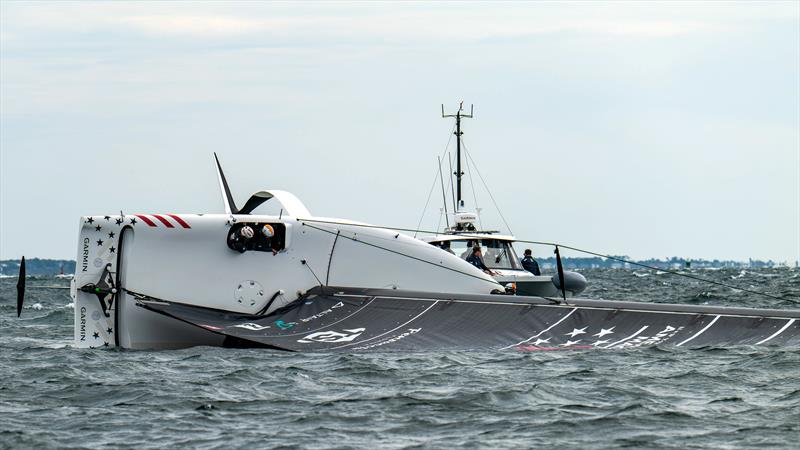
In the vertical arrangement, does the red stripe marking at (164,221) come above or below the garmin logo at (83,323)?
above

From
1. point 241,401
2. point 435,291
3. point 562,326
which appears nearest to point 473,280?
point 435,291

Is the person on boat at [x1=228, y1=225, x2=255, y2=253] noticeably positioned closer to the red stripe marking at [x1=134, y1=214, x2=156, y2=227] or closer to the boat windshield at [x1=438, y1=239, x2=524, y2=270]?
the red stripe marking at [x1=134, y1=214, x2=156, y2=227]

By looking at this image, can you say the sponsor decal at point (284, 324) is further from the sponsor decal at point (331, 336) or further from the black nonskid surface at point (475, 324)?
the sponsor decal at point (331, 336)

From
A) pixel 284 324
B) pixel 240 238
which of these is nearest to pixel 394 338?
pixel 284 324

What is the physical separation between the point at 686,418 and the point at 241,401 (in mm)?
3841

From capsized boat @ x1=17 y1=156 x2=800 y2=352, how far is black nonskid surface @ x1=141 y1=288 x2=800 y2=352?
2cm

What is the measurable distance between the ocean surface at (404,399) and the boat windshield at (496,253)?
9727 mm

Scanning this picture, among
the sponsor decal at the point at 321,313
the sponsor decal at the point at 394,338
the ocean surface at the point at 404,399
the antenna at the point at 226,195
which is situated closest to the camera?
the ocean surface at the point at 404,399

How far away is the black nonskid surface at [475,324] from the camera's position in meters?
14.5

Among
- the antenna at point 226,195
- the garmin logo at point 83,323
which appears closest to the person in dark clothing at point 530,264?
the antenna at point 226,195

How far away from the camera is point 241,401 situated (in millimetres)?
10516

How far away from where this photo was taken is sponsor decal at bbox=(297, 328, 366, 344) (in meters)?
14.4

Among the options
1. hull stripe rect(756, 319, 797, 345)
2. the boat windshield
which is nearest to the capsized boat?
hull stripe rect(756, 319, 797, 345)

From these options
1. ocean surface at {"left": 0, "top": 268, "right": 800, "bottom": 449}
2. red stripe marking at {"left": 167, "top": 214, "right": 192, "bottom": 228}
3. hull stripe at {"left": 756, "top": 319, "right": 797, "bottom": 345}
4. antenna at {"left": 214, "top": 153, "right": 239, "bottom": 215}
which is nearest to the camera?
ocean surface at {"left": 0, "top": 268, "right": 800, "bottom": 449}
